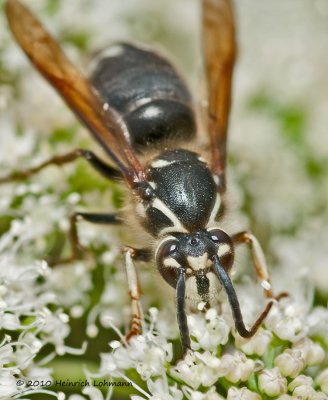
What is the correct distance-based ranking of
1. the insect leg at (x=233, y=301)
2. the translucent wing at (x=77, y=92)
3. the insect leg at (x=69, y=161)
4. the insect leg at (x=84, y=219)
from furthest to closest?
1. the insect leg at (x=69, y=161)
2. the insect leg at (x=84, y=219)
3. the translucent wing at (x=77, y=92)
4. the insect leg at (x=233, y=301)

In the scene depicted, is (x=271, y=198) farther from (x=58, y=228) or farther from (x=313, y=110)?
(x=58, y=228)

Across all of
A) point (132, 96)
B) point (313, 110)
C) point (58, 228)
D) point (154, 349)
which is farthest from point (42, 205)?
point (313, 110)

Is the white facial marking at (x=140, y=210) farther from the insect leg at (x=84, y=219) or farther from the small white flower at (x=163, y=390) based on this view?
the small white flower at (x=163, y=390)

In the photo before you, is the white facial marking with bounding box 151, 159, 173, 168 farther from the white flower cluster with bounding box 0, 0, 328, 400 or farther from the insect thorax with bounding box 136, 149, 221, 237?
the white flower cluster with bounding box 0, 0, 328, 400

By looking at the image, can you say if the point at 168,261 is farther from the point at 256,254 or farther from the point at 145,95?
the point at 145,95

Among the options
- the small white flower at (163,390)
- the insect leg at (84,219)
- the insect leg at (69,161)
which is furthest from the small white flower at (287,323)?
the insect leg at (69,161)

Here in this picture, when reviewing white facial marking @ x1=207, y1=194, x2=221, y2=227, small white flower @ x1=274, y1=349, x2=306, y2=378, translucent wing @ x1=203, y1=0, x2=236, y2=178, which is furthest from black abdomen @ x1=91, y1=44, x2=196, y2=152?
small white flower @ x1=274, y1=349, x2=306, y2=378
